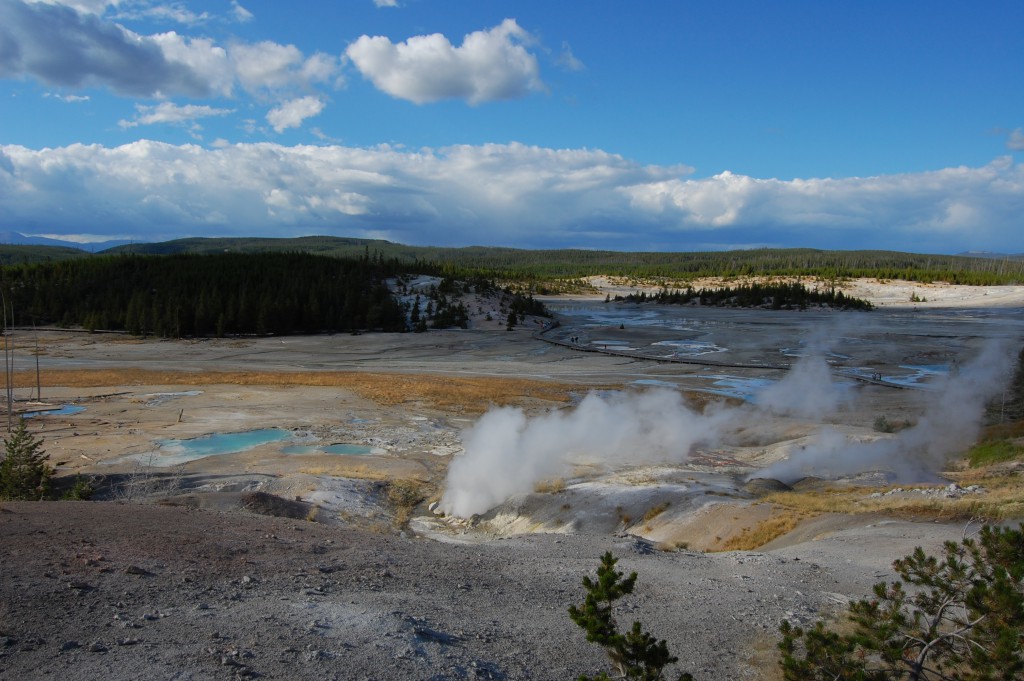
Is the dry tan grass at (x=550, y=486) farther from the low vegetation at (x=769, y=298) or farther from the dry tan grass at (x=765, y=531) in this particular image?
the low vegetation at (x=769, y=298)

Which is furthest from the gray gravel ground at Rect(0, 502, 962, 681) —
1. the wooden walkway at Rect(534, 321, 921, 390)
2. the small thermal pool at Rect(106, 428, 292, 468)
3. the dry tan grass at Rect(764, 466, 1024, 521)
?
the wooden walkway at Rect(534, 321, 921, 390)

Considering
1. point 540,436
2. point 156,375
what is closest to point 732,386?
point 540,436

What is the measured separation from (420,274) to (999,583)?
90.0m

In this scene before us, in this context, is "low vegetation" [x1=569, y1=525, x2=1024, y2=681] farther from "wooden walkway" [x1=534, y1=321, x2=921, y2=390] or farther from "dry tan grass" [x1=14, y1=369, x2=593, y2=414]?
"wooden walkway" [x1=534, y1=321, x2=921, y2=390]

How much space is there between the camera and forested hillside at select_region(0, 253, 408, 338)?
7062 centimetres

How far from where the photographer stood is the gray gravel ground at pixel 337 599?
6793 millimetres

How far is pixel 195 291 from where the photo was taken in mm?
76250

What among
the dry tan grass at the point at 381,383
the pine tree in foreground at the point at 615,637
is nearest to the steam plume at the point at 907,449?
the dry tan grass at the point at 381,383

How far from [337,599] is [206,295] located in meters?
71.1

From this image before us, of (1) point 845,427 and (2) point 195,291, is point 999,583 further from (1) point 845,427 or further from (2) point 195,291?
(2) point 195,291

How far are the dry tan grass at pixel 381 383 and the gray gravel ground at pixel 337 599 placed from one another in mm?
24604

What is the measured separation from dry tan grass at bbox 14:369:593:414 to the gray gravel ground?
2460 cm

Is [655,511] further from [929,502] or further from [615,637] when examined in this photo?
[615,637]

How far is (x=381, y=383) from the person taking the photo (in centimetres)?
4316
